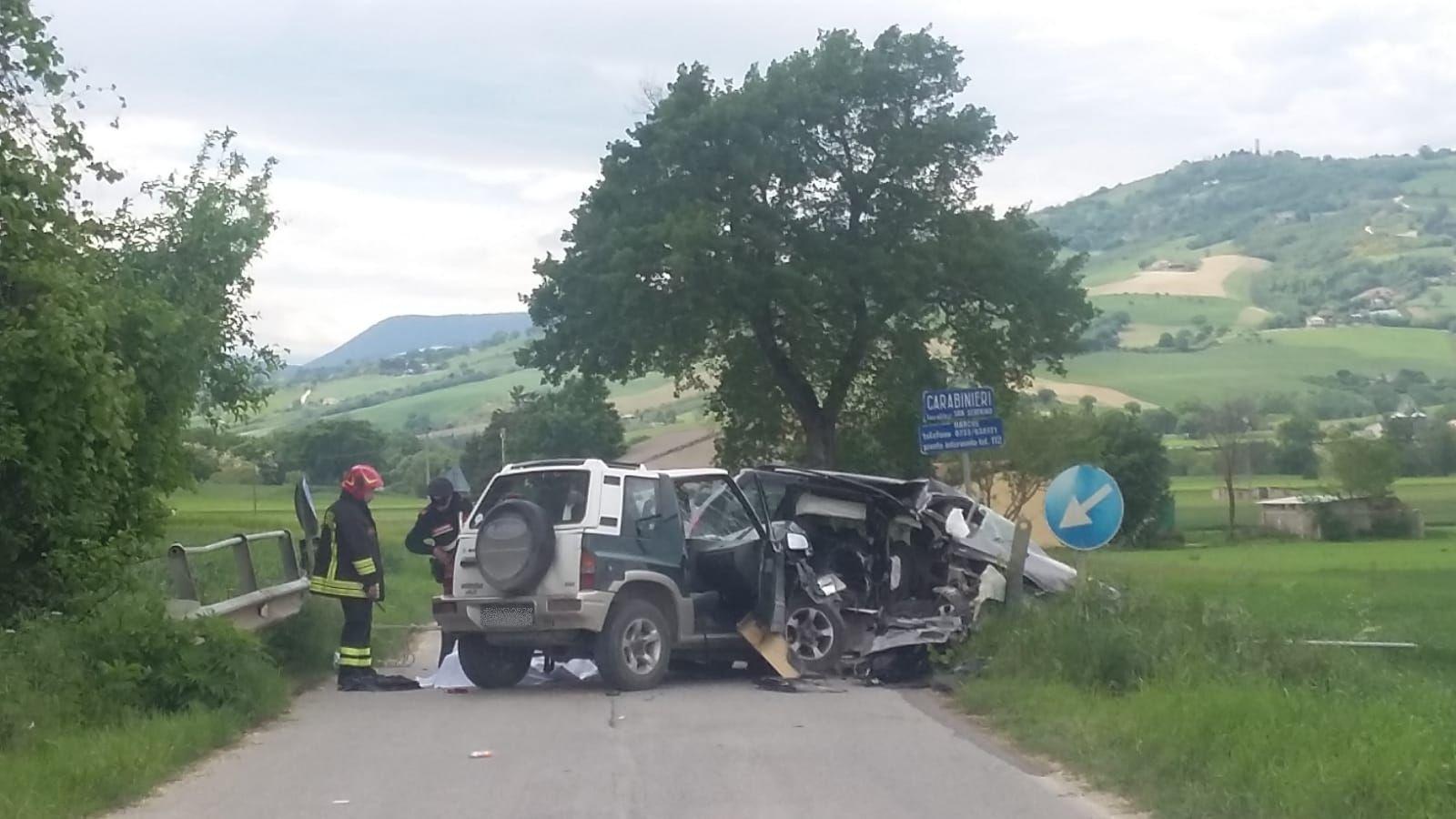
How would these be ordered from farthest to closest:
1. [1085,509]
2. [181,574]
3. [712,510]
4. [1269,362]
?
[1269,362] < [712,510] < [1085,509] < [181,574]

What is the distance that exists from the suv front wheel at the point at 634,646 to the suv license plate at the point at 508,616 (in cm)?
60

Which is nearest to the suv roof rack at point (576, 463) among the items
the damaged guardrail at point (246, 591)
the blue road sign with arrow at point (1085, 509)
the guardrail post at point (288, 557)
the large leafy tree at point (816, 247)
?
the damaged guardrail at point (246, 591)

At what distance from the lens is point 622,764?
33.8 feet

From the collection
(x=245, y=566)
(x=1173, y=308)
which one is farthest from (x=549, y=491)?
(x=1173, y=308)

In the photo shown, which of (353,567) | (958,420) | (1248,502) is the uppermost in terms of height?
(958,420)

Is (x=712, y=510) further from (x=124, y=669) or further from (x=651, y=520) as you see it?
(x=124, y=669)

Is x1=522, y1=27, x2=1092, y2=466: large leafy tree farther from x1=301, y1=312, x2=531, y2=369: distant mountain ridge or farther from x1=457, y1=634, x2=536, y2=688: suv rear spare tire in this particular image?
x1=301, y1=312, x2=531, y2=369: distant mountain ridge

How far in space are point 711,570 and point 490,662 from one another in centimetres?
210

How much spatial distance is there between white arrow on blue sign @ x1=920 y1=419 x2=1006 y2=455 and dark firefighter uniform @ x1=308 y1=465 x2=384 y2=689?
536 centimetres

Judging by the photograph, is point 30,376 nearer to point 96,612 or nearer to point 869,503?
point 96,612

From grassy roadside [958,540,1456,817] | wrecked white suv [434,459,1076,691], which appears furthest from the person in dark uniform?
grassy roadside [958,540,1456,817]

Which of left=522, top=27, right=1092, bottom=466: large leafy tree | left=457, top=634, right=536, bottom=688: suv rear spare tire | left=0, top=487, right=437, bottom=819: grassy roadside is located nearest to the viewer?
left=0, top=487, right=437, bottom=819: grassy roadside

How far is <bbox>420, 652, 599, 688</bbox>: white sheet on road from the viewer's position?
15766mm

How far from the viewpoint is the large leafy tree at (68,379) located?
12156 millimetres
